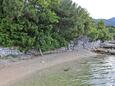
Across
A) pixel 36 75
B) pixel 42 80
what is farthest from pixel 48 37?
pixel 42 80

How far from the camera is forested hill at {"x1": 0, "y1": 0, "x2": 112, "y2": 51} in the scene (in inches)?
1720

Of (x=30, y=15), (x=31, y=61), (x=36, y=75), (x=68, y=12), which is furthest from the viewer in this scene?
(x=68, y=12)

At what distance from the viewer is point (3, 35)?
142ft

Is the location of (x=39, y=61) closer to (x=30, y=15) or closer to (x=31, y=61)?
(x=31, y=61)

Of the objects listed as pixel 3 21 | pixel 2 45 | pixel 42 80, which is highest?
pixel 3 21

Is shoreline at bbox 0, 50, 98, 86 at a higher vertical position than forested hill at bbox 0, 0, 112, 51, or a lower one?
lower

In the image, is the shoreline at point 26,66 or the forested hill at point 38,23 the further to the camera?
the forested hill at point 38,23

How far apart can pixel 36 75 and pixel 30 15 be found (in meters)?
16.4

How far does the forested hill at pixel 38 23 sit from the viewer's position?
143 feet

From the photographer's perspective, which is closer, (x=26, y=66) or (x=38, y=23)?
(x=26, y=66)

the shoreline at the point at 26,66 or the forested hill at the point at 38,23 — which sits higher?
the forested hill at the point at 38,23

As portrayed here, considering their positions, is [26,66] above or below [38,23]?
below

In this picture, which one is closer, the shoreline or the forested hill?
the shoreline

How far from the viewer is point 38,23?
51.9m
